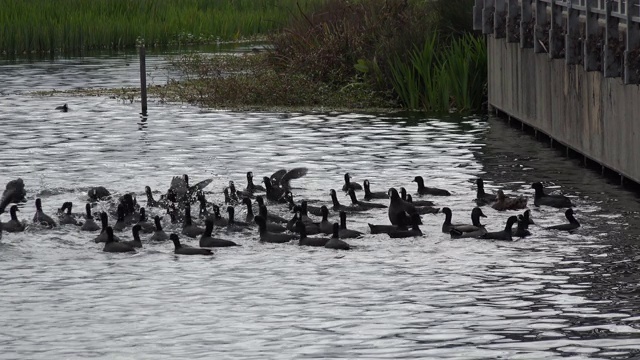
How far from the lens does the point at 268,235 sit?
19.9 metres

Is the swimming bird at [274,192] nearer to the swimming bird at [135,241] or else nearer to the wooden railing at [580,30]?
the swimming bird at [135,241]

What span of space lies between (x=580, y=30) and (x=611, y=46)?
3.33 m

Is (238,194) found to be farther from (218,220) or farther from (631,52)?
(631,52)

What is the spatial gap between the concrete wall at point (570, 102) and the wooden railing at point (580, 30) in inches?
14.7

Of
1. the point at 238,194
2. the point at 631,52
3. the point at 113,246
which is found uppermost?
the point at 631,52

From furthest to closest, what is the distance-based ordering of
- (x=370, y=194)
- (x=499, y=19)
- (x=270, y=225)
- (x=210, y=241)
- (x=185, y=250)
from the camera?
(x=499, y=19), (x=370, y=194), (x=270, y=225), (x=210, y=241), (x=185, y=250)

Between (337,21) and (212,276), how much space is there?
79.4ft

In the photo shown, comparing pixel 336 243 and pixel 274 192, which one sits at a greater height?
pixel 274 192

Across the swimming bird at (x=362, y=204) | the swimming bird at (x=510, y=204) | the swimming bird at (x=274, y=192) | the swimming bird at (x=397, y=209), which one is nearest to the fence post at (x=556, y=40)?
the swimming bird at (x=510, y=204)

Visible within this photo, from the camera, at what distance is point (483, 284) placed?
17000 mm

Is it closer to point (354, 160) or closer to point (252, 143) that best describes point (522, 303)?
point (354, 160)

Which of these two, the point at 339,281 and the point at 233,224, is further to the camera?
the point at 233,224

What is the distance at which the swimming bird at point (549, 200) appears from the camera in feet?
71.5

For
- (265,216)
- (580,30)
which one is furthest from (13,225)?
(580,30)
